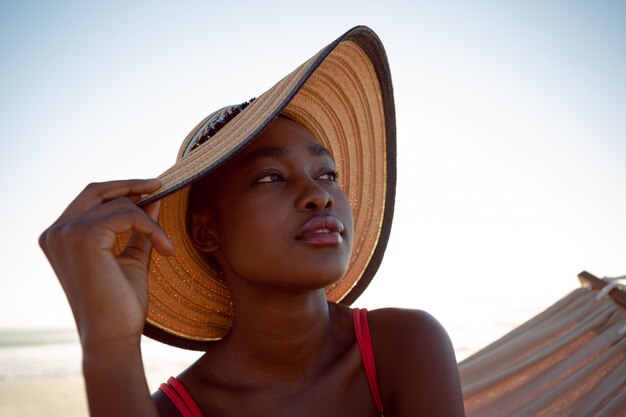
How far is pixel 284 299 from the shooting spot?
5.85 ft

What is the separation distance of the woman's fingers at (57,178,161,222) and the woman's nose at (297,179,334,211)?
41 centimetres

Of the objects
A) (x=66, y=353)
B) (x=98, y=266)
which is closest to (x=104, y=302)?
(x=98, y=266)

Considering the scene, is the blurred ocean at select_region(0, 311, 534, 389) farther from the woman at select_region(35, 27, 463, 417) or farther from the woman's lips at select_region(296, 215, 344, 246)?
the woman's lips at select_region(296, 215, 344, 246)

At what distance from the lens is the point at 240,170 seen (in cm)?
178

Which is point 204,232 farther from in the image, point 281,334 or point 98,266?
point 98,266

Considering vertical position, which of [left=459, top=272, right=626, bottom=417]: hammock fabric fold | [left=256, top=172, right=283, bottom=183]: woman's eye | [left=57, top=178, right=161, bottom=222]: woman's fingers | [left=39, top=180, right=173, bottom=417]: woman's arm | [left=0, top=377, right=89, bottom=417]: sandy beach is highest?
[left=256, top=172, right=283, bottom=183]: woman's eye

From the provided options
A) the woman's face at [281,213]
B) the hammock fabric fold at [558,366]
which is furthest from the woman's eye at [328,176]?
the hammock fabric fold at [558,366]

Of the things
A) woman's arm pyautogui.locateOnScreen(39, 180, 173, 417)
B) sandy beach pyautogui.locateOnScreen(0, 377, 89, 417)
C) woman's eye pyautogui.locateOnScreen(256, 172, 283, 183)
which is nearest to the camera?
woman's arm pyautogui.locateOnScreen(39, 180, 173, 417)

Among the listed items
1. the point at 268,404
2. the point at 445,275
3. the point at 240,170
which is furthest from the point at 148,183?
the point at 445,275

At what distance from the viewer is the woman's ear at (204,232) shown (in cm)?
193

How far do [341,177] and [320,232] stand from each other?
29.3 inches

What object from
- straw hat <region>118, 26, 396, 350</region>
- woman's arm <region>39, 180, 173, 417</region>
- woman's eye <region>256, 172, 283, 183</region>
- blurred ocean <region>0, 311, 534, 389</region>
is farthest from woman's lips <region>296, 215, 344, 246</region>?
blurred ocean <region>0, 311, 534, 389</region>

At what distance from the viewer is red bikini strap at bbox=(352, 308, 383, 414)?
1827mm

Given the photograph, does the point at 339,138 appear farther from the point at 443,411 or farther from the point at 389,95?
the point at 443,411
